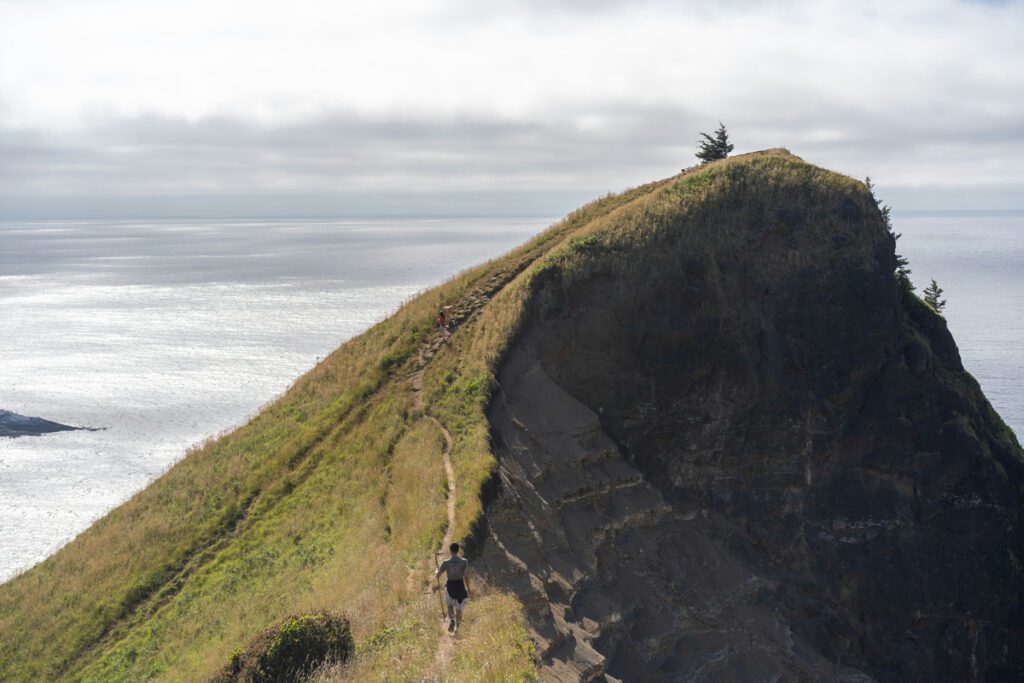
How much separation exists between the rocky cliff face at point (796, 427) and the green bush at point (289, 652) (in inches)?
756

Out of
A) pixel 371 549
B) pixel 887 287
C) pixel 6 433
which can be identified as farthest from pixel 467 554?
pixel 6 433

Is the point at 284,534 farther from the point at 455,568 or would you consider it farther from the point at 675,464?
the point at 675,464

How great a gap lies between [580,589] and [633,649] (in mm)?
3990

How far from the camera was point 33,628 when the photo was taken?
33281 millimetres

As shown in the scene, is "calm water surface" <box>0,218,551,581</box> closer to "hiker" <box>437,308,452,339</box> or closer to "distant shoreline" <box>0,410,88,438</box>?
"distant shoreline" <box>0,410,88,438</box>

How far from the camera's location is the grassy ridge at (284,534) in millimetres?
27156

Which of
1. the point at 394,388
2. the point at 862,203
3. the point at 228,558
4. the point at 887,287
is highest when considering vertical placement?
the point at 862,203

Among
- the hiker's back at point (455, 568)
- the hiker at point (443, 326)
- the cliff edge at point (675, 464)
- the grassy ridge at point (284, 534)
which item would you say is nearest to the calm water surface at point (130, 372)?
the grassy ridge at point (284, 534)

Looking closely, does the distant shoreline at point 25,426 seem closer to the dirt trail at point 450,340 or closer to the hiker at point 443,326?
the dirt trail at point 450,340

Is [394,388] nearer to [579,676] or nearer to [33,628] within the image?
[33,628]

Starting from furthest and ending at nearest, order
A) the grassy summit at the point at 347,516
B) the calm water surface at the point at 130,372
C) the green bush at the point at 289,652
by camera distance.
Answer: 1. the calm water surface at the point at 130,372
2. the grassy summit at the point at 347,516
3. the green bush at the point at 289,652

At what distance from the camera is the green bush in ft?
58.4

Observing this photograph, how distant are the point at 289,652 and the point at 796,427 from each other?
1240 inches

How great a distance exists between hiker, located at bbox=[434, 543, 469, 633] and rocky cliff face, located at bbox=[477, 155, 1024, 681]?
17.8 metres
